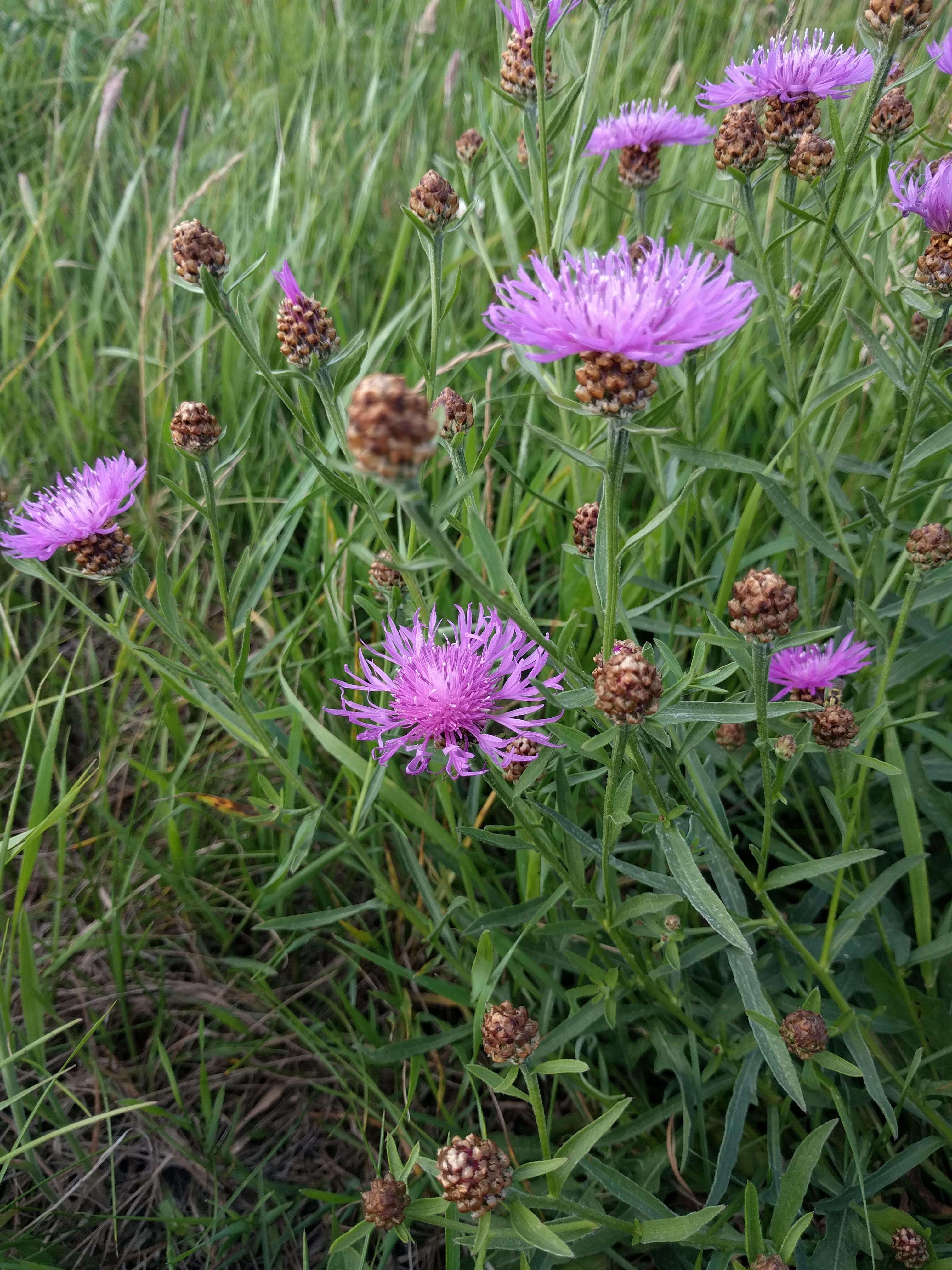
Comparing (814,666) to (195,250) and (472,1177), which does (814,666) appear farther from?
(195,250)

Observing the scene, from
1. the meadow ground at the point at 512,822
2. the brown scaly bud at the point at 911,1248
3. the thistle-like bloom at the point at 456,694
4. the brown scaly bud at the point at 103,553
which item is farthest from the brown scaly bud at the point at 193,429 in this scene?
the brown scaly bud at the point at 911,1248

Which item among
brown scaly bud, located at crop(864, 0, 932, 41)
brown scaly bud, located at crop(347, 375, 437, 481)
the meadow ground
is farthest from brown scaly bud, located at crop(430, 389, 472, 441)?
brown scaly bud, located at crop(864, 0, 932, 41)

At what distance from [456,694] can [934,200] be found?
100 cm

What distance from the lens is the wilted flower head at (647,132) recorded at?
1905 millimetres

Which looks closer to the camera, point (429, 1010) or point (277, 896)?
point (277, 896)

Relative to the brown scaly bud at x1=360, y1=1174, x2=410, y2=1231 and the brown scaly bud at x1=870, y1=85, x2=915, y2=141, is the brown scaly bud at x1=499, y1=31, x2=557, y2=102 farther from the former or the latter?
the brown scaly bud at x1=360, y1=1174, x2=410, y2=1231

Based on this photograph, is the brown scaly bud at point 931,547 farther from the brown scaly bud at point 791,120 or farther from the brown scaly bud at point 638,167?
the brown scaly bud at point 638,167

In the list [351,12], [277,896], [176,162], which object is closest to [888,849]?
[277,896]

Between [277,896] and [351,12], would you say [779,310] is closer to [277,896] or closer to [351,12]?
[277,896]

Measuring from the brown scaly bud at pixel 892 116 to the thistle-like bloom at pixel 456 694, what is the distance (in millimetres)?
1020

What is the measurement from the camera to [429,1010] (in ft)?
6.09

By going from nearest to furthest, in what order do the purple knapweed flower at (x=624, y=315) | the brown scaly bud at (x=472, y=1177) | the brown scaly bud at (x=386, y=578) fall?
the purple knapweed flower at (x=624, y=315) → the brown scaly bud at (x=472, y=1177) → the brown scaly bud at (x=386, y=578)

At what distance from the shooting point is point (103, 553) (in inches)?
60.6

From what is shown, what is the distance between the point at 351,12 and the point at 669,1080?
14.3 feet
